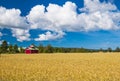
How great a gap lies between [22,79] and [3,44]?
110093mm

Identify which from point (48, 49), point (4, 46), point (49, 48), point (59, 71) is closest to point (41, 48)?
point (49, 48)

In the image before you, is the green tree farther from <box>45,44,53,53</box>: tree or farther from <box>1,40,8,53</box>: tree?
<box>1,40,8,53</box>: tree

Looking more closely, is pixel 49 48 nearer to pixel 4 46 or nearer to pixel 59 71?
pixel 4 46

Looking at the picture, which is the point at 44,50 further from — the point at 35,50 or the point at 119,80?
the point at 119,80

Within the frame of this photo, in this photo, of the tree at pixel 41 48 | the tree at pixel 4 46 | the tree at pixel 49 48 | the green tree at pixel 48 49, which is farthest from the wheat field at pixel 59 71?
the tree at pixel 41 48

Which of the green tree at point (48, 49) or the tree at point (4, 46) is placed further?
the green tree at point (48, 49)

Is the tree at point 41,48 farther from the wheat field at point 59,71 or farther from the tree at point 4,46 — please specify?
the wheat field at point 59,71

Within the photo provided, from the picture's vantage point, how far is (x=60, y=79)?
19.0m

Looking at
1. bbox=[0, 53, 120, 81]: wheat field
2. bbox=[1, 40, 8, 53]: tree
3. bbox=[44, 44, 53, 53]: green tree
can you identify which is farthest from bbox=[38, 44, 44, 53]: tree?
bbox=[0, 53, 120, 81]: wheat field

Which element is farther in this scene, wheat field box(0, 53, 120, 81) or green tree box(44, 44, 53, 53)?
green tree box(44, 44, 53, 53)

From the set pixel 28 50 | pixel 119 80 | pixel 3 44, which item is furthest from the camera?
pixel 28 50

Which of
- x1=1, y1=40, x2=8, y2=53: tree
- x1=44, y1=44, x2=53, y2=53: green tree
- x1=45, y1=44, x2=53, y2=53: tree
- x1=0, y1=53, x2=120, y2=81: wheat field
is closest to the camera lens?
x1=0, y1=53, x2=120, y2=81: wheat field

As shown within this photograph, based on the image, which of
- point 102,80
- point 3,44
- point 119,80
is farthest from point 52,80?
point 3,44

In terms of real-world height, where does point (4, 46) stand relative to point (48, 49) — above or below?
above
